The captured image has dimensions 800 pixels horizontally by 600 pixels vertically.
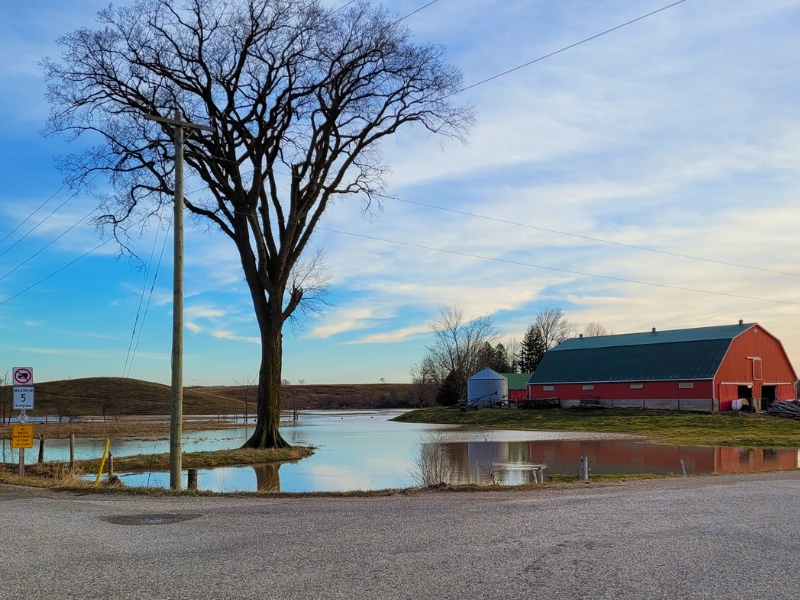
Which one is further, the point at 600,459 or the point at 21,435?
the point at 600,459

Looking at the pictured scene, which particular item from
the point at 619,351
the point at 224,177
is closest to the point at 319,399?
the point at 619,351

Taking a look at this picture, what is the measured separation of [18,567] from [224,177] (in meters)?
22.4

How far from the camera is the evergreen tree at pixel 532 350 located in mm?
110562

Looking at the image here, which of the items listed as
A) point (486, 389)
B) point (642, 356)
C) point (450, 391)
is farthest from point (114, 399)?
point (642, 356)

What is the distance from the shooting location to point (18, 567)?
7539mm

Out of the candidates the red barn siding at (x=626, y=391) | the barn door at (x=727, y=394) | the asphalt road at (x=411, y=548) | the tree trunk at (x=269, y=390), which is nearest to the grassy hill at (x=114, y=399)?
the red barn siding at (x=626, y=391)

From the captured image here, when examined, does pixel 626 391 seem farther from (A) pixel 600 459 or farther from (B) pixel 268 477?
(B) pixel 268 477

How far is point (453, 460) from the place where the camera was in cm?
2614

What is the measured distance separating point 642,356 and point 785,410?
12280mm

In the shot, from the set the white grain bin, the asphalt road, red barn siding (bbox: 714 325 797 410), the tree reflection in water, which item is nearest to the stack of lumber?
red barn siding (bbox: 714 325 797 410)

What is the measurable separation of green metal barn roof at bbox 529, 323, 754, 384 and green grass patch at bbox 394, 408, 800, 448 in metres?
4.38

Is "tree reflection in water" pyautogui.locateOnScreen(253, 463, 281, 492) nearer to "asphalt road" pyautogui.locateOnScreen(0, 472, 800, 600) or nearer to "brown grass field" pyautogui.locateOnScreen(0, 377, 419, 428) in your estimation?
"asphalt road" pyautogui.locateOnScreen(0, 472, 800, 600)

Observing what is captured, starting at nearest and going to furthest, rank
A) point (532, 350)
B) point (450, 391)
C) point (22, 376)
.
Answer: point (22, 376), point (450, 391), point (532, 350)

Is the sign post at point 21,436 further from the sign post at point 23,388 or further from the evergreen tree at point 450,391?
the evergreen tree at point 450,391
